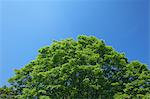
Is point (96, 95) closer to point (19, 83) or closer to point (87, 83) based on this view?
point (87, 83)

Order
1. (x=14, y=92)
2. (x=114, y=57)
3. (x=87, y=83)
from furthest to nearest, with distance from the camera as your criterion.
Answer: (x=14, y=92), (x=114, y=57), (x=87, y=83)

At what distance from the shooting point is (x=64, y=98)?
28.8 metres

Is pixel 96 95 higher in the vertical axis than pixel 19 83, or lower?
lower

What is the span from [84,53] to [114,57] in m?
2.65

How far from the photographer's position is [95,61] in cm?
2886

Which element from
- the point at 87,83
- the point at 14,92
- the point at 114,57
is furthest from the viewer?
the point at 14,92

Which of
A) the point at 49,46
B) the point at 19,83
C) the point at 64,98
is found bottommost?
the point at 64,98

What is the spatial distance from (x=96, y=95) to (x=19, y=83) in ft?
22.9

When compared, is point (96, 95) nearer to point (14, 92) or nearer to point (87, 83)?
point (87, 83)

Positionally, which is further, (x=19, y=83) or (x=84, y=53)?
(x=19, y=83)

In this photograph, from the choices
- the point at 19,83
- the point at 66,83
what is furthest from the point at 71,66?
the point at 19,83

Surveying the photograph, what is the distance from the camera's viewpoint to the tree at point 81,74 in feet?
90.2

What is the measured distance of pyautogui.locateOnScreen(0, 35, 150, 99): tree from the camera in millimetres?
27500

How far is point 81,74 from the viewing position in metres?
27.8
